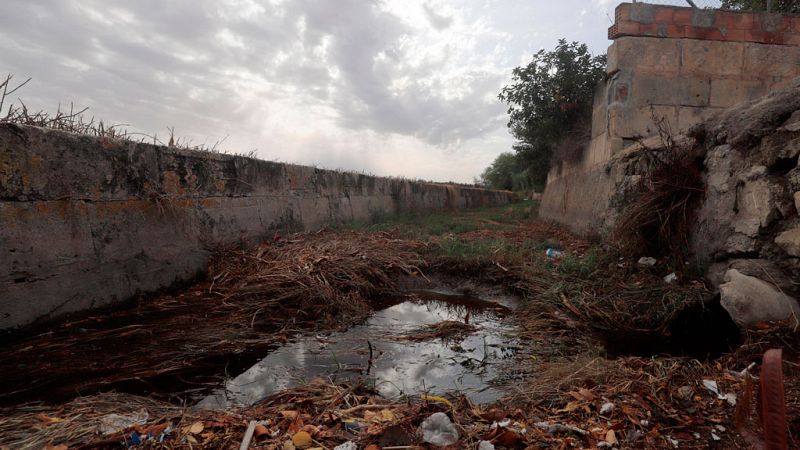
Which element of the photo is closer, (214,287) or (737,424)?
(737,424)

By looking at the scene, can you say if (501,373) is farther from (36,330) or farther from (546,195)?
(546,195)

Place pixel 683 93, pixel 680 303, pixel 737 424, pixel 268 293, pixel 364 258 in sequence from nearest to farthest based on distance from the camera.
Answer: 1. pixel 737 424
2. pixel 680 303
3. pixel 268 293
4. pixel 364 258
5. pixel 683 93

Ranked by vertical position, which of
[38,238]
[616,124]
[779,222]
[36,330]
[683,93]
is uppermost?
[683,93]

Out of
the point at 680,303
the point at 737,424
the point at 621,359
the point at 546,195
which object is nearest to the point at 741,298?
the point at 680,303

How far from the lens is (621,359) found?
223 centimetres

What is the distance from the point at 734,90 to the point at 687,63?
826 mm

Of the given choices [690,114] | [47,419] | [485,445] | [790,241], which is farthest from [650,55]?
[47,419]

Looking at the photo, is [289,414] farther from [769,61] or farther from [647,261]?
[769,61]

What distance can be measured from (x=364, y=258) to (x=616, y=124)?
14.6 ft

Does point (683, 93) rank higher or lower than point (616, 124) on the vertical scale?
higher

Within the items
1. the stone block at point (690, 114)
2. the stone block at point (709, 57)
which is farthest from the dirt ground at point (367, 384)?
the stone block at point (709, 57)

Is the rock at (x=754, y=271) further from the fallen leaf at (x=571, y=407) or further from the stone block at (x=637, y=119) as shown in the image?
the stone block at (x=637, y=119)

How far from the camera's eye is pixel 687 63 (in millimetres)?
5789

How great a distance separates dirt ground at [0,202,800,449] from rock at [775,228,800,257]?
0.50 meters
